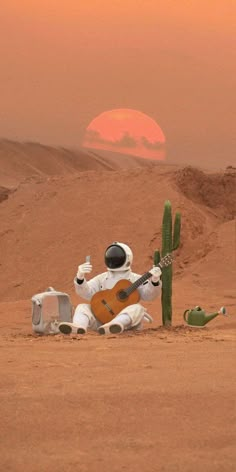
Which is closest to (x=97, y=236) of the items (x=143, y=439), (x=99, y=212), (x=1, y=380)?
(x=99, y=212)

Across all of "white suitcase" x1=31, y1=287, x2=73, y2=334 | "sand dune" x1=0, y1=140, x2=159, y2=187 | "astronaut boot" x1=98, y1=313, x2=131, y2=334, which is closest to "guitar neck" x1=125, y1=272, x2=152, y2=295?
"astronaut boot" x1=98, y1=313, x2=131, y2=334

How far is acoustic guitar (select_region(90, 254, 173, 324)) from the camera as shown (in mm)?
7617

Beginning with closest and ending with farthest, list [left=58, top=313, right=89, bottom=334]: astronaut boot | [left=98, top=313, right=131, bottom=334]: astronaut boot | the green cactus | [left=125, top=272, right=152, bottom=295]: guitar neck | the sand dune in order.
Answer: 1. [left=98, top=313, right=131, bottom=334]: astronaut boot
2. [left=58, top=313, right=89, bottom=334]: astronaut boot
3. [left=125, top=272, right=152, bottom=295]: guitar neck
4. the green cactus
5. the sand dune

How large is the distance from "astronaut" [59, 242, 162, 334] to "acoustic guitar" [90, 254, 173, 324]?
7 centimetres

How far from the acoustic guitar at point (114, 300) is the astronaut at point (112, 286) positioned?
72 millimetres

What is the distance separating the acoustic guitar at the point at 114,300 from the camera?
762 centimetres

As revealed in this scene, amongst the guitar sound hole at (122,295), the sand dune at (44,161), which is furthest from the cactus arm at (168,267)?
the sand dune at (44,161)

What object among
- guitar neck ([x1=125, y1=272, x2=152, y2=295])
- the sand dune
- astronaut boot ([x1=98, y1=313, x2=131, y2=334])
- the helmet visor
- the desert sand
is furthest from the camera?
the sand dune

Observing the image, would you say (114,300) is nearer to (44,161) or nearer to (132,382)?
(132,382)

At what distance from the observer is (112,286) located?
777 centimetres

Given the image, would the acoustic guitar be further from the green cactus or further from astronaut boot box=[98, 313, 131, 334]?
the green cactus

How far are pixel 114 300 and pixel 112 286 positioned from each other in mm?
189

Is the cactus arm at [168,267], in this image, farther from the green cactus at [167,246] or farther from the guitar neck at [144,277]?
the guitar neck at [144,277]

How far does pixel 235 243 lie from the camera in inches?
544
